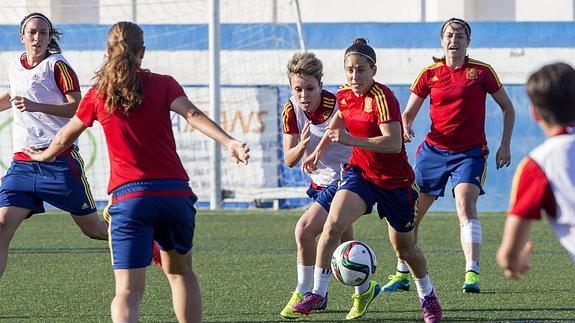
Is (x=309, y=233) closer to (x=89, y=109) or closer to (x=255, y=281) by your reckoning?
(x=255, y=281)

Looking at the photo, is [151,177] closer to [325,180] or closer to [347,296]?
[325,180]

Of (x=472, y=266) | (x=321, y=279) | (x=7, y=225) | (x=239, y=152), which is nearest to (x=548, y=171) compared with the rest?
(x=239, y=152)

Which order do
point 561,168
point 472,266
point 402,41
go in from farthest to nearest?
point 402,41, point 472,266, point 561,168

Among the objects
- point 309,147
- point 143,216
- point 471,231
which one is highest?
point 309,147

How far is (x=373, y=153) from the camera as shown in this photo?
7.04m

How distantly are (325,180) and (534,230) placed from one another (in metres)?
6.54

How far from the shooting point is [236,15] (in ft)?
60.6

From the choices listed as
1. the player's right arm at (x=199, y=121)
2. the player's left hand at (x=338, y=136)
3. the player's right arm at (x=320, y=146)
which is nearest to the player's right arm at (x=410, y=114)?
the player's right arm at (x=320, y=146)

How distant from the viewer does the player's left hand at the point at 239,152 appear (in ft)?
16.7

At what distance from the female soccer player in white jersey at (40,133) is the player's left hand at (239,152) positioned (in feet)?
8.23

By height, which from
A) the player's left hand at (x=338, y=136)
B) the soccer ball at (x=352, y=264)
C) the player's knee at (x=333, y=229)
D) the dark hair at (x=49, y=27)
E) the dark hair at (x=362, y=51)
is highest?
the dark hair at (x=49, y=27)

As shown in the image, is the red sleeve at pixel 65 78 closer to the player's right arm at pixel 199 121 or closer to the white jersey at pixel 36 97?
the white jersey at pixel 36 97

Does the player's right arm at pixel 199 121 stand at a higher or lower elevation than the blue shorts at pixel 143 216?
higher

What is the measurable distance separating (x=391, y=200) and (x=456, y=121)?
2.08m
